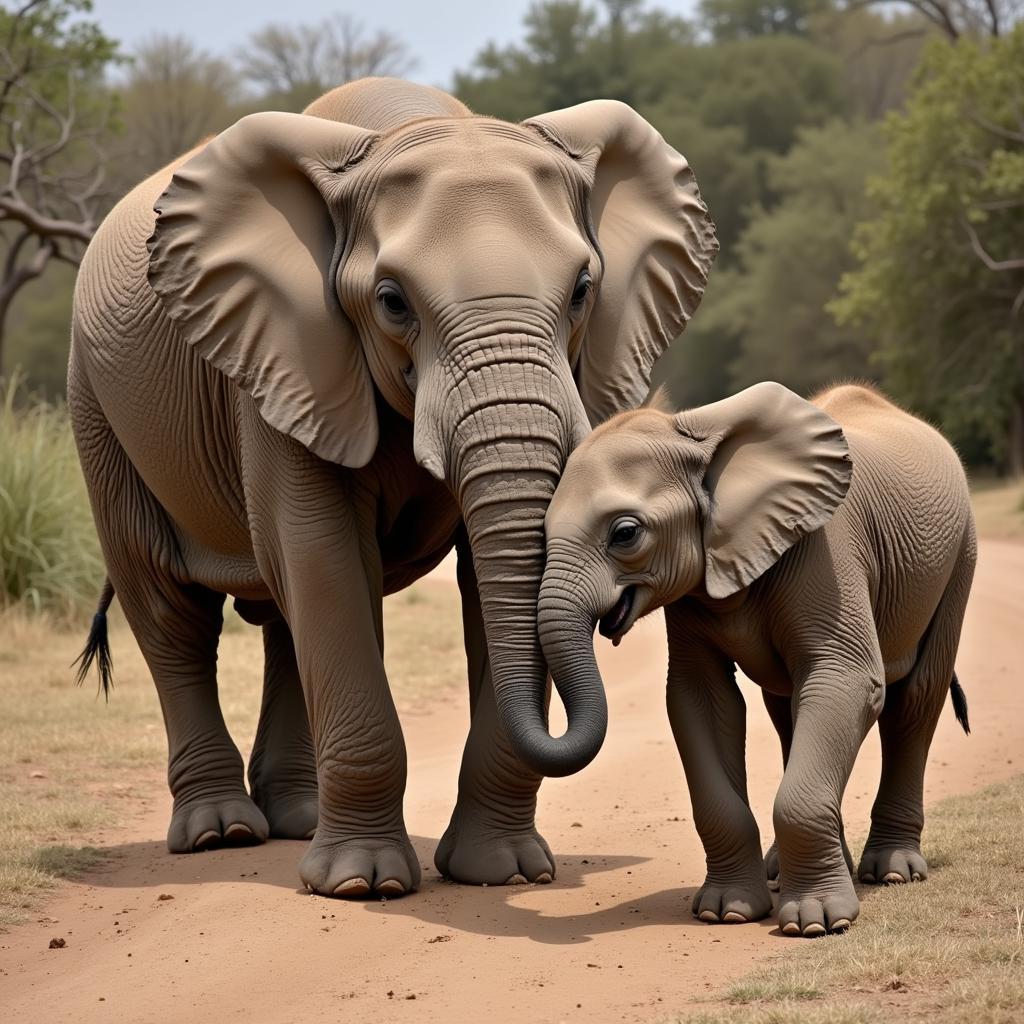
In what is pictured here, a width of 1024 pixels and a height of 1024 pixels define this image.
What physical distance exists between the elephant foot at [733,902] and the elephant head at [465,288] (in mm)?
884

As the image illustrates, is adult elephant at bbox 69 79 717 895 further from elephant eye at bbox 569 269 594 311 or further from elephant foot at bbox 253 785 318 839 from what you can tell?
elephant foot at bbox 253 785 318 839

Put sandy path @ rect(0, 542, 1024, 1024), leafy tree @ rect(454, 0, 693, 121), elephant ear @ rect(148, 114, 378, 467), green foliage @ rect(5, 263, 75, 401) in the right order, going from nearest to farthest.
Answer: sandy path @ rect(0, 542, 1024, 1024), elephant ear @ rect(148, 114, 378, 467), green foliage @ rect(5, 263, 75, 401), leafy tree @ rect(454, 0, 693, 121)

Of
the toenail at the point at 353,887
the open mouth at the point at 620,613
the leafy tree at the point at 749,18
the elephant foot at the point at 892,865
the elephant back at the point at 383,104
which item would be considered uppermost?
the leafy tree at the point at 749,18

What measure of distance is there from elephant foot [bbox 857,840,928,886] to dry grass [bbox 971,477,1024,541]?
1500 centimetres

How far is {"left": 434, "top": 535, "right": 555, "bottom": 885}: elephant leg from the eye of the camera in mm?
6688

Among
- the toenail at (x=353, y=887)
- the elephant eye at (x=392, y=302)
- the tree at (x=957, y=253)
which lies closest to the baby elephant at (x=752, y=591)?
the elephant eye at (x=392, y=302)

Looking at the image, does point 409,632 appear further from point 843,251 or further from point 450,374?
point 843,251

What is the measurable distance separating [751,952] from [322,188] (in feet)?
9.77

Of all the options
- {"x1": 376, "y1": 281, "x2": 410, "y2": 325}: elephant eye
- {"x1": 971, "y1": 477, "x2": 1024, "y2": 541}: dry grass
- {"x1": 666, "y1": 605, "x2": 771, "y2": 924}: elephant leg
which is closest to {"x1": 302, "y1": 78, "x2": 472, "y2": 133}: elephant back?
{"x1": 376, "y1": 281, "x2": 410, "y2": 325}: elephant eye

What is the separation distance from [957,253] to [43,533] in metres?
23.0

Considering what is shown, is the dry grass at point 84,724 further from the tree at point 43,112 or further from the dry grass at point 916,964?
the tree at point 43,112

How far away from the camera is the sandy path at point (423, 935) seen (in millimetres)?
5113

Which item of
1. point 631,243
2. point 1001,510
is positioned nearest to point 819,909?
point 631,243

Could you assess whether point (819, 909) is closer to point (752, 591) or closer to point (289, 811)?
point (752, 591)
